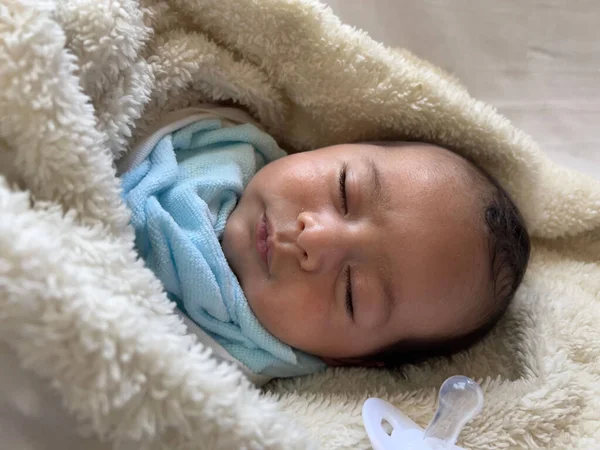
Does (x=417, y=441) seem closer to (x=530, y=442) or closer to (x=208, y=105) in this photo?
(x=530, y=442)

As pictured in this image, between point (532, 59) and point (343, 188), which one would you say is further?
point (532, 59)

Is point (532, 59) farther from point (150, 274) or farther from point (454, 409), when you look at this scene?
point (150, 274)

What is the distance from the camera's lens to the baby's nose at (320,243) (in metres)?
0.88

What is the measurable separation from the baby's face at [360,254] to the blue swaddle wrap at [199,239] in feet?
0.10

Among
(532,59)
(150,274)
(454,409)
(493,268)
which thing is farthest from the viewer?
(532,59)

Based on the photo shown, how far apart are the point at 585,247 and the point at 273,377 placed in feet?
2.33

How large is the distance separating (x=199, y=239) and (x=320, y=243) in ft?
0.61

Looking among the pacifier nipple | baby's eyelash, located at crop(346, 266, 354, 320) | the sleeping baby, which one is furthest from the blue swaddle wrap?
the pacifier nipple

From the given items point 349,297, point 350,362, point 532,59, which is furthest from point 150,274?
point 532,59

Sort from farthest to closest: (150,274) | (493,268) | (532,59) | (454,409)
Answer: (532,59), (493,268), (454,409), (150,274)

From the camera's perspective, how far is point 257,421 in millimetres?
644

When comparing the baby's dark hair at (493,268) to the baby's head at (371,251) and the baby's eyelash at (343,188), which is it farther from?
the baby's eyelash at (343,188)

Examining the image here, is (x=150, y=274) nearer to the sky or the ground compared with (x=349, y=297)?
nearer to the sky

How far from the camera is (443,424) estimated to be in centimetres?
82
